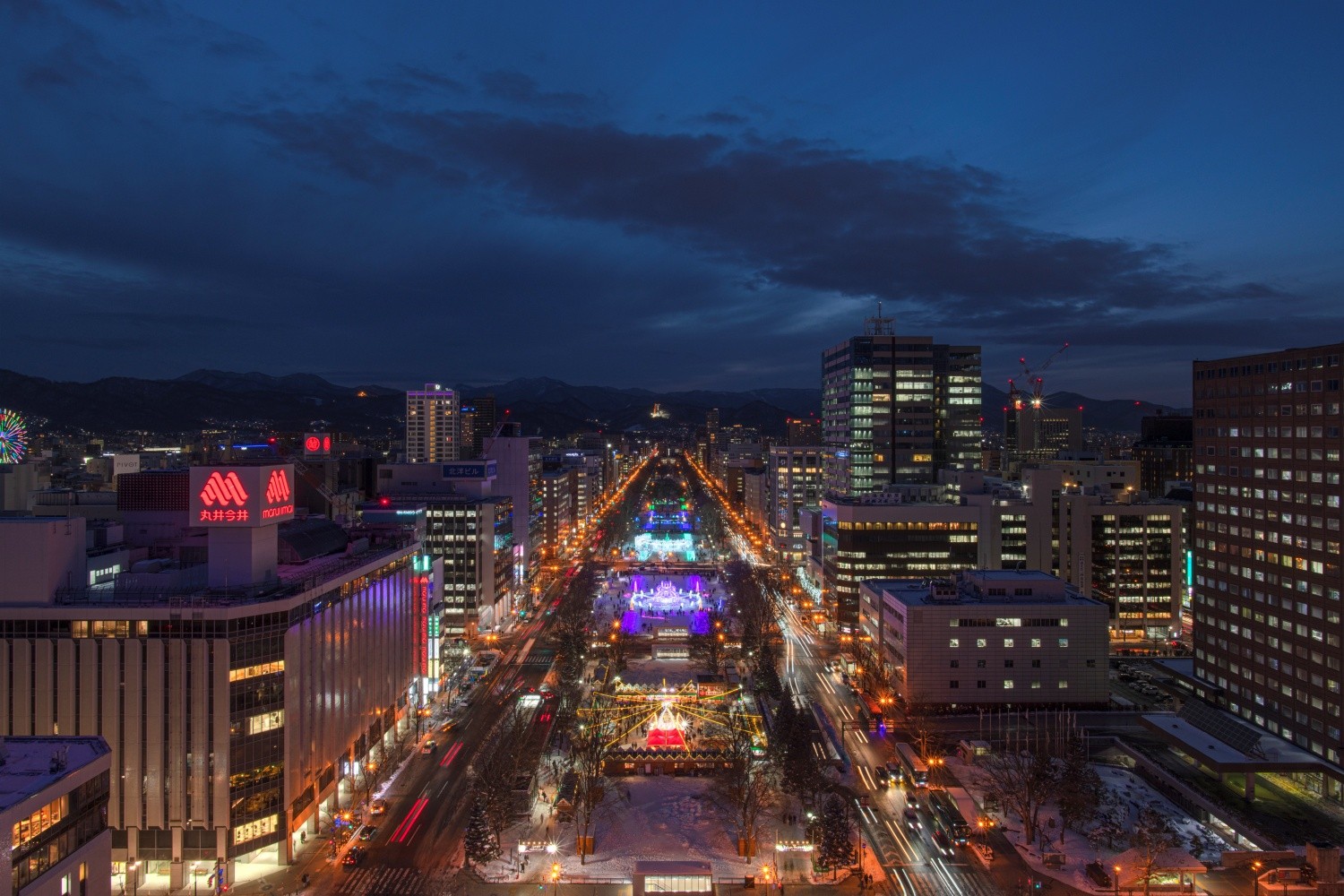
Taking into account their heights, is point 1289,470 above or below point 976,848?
above

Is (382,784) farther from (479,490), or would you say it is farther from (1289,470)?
(1289,470)

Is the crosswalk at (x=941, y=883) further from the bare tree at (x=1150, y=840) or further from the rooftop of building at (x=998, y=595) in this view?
the rooftop of building at (x=998, y=595)

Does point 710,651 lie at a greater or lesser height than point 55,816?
lesser

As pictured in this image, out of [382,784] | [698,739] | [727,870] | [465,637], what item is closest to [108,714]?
[382,784]

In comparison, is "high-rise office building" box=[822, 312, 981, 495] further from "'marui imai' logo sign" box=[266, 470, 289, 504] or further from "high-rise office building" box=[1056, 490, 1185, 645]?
"'marui imai' logo sign" box=[266, 470, 289, 504]

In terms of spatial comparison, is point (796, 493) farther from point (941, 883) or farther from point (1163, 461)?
point (941, 883)

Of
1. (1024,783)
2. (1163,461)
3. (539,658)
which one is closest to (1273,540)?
(1024,783)
